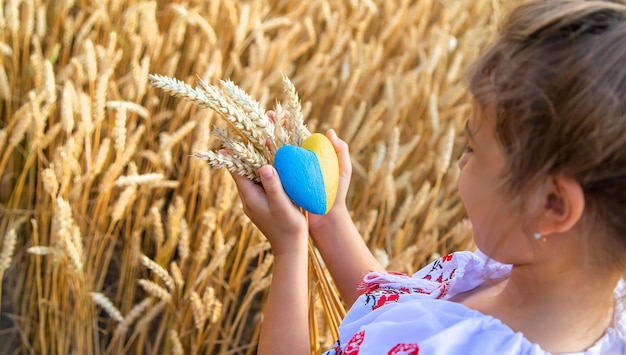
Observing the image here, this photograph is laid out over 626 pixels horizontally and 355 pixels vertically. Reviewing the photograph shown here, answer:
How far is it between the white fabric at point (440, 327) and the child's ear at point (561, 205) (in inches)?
4.6

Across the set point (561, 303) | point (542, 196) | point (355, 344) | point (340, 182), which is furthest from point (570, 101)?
point (340, 182)

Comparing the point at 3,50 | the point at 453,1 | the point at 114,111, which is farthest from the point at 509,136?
the point at 453,1

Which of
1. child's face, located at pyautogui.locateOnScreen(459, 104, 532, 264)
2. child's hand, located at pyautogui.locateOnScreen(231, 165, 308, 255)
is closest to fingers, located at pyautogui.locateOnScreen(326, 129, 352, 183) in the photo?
child's hand, located at pyautogui.locateOnScreen(231, 165, 308, 255)

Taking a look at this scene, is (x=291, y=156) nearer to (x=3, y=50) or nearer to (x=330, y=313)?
(x=330, y=313)

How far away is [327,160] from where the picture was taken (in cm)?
100

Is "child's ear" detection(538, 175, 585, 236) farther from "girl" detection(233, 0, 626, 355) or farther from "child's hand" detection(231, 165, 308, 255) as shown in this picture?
"child's hand" detection(231, 165, 308, 255)

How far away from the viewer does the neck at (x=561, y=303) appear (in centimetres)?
79

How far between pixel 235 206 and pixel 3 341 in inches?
21.0

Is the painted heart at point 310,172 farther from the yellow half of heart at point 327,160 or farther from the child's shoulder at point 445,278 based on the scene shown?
the child's shoulder at point 445,278

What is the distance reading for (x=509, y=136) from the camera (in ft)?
2.47

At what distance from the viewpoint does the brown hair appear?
70 centimetres

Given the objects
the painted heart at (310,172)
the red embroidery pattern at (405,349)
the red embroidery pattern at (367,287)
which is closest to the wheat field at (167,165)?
the red embroidery pattern at (367,287)

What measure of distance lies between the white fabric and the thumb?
15cm

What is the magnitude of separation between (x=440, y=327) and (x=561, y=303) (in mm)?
121
